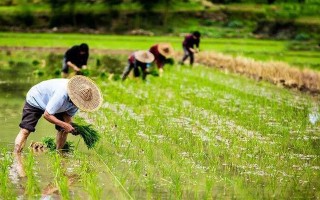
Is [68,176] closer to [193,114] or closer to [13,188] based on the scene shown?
[13,188]

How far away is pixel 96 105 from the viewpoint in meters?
7.55

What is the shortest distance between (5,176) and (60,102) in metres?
1.24

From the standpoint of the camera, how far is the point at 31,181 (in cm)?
628

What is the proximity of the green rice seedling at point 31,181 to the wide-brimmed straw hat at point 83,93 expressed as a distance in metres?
0.71

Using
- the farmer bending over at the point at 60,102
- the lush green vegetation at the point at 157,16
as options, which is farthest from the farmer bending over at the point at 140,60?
the lush green vegetation at the point at 157,16

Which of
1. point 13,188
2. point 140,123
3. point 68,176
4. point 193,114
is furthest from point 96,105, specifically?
point 193,114

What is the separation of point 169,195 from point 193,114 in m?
4.93

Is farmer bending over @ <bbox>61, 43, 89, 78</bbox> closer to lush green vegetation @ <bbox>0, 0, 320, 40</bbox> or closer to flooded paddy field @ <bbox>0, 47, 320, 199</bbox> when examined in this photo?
flooded paddy field @ <bbox>0, 47, 320, 199</bbox>

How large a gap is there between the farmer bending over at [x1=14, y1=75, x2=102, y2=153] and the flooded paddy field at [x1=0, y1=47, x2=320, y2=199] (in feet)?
0.88

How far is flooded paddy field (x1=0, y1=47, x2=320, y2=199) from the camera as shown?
6254 mm

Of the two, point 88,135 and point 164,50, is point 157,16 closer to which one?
point 164,50

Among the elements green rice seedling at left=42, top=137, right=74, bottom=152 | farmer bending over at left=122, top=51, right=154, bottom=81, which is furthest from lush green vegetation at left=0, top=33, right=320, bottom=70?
green rice seedling at left=42, top=137, right=74, bottom=152

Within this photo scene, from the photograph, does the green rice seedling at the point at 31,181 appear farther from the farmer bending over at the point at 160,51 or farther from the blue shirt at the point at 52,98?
the farmer bending over at the point at 160,51

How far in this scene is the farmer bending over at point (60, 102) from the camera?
24.0 feet
